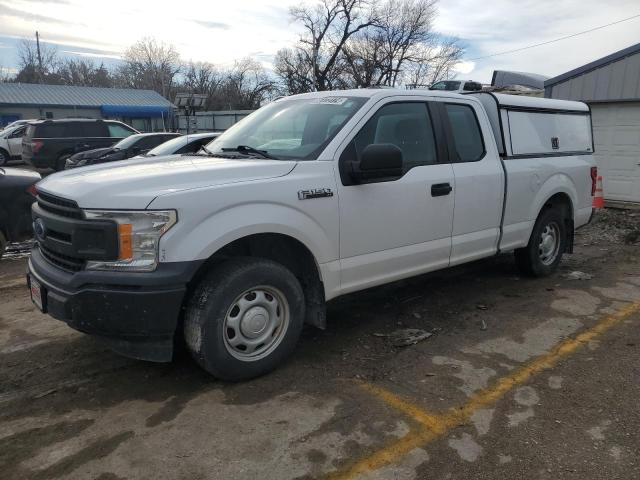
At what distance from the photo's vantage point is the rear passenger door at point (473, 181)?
15.0ft

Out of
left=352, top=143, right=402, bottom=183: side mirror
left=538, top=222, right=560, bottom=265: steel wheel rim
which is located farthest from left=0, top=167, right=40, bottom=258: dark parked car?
left=538, top=222, right=560, bottom=265: steel wheel rim

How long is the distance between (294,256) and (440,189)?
4.60 ft

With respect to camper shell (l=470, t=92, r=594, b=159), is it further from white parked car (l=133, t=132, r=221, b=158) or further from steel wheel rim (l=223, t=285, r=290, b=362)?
white parked car (l=133, t=132, r=221, b=158)

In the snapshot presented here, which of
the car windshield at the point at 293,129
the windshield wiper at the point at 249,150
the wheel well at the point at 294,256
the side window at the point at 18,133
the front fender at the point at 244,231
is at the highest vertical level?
the side window at the point at 18,133

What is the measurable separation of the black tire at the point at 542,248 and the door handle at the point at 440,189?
70.2 inches

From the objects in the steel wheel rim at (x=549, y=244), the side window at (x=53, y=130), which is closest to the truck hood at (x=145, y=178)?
the steel wheel rim at (x=549, y=244)

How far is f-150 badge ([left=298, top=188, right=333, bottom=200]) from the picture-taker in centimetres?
348

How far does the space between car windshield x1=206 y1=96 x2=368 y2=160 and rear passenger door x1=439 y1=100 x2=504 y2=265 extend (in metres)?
1.08

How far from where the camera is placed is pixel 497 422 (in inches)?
120

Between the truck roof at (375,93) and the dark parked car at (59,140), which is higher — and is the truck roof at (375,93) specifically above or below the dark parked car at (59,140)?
below

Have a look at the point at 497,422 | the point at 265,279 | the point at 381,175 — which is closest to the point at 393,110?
the point at 381,175

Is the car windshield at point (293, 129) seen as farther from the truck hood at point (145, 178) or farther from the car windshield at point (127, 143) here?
the car windshield at point (127, 143)

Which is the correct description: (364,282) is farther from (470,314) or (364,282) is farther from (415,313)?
(470,314)

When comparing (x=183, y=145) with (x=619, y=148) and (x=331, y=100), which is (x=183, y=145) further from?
(x=619, y=148)
